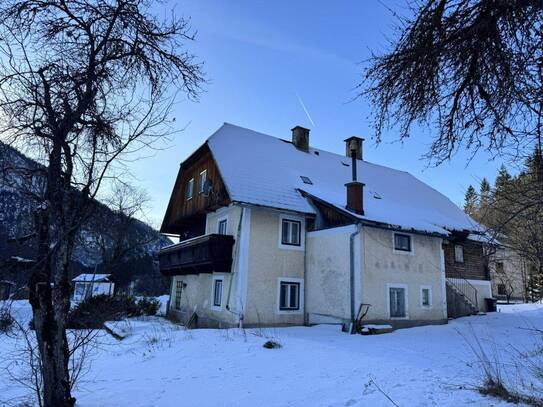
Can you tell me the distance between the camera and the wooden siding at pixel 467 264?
880 inches

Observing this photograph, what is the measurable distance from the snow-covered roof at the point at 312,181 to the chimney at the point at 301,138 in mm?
513

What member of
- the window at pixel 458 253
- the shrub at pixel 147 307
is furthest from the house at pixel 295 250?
the shrub at pixel 147 307

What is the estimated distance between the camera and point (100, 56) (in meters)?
5.89

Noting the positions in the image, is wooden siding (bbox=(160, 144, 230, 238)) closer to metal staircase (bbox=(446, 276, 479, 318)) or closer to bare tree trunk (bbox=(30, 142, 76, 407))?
bare tree trunk (bbox=(30, 142, 76, 407))

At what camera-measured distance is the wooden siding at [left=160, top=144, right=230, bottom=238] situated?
18.2 m

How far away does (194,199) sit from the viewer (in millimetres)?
20875

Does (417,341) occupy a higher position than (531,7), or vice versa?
(531,7)

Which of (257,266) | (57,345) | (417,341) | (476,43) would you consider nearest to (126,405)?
(57,345)

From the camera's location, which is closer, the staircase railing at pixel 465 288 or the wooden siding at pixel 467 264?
the staircase railing at pixel 465 288

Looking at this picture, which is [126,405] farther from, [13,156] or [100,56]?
[100,56]

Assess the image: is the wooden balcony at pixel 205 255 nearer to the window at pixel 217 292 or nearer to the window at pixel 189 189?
the window at pixel 217 292

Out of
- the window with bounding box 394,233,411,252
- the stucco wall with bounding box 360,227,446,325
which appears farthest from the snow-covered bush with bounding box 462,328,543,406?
the window with bounding box 394,233,411,252

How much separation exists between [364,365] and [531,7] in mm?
7103

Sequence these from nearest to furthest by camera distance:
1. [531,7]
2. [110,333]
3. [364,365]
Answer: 1. [531,7]
2. [364,365]
3. [110,333]
